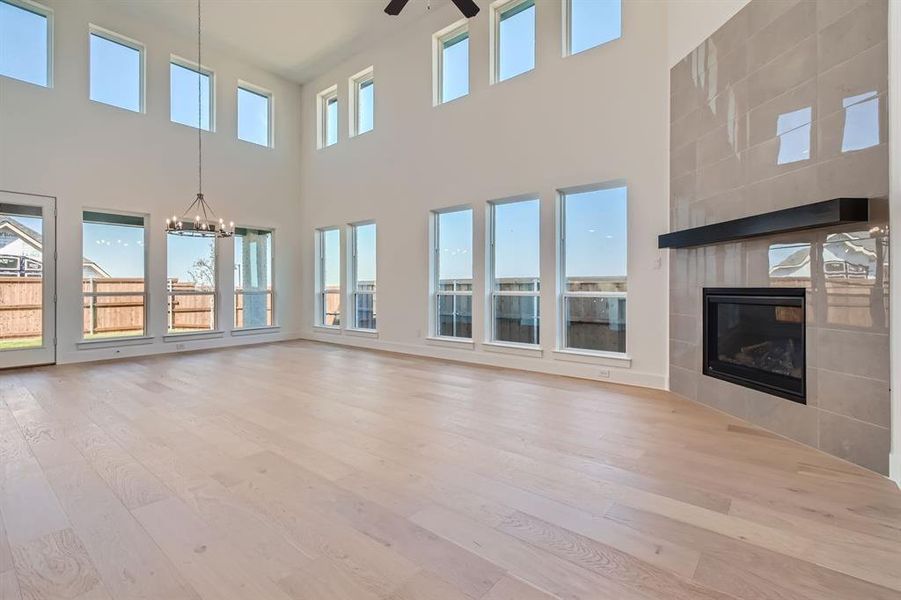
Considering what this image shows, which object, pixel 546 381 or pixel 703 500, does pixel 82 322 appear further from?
pixel 703 500

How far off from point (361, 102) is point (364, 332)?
4529 millimetres

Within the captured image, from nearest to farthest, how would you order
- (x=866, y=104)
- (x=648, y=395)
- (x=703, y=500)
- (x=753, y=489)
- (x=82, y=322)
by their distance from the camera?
(x=703, y=500), (x=753, y=489), (x=866, y=104), (x=648, y=395), (x=82, y=322)

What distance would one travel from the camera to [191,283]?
25.5ft

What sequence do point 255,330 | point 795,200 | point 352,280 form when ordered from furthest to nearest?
point 255,330
point 352,280
point 795,200

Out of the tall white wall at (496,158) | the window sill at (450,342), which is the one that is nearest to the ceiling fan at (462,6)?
the tall white wall at (496,158)

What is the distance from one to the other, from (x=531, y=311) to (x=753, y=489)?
145 inches

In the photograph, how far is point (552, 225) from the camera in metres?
5.49

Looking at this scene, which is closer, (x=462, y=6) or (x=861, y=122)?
(x=861, y=122)

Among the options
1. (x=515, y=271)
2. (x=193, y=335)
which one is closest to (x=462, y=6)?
(x=515, y=271)

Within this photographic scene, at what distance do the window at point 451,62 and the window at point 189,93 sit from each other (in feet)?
14.5

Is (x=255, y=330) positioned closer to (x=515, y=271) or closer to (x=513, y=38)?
(x=515, y=271)

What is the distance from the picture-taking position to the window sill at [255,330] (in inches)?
327

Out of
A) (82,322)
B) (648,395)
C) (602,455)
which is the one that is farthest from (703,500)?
(82,322)

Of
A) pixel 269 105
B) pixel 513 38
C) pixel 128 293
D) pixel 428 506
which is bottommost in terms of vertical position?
pixel 428 506
